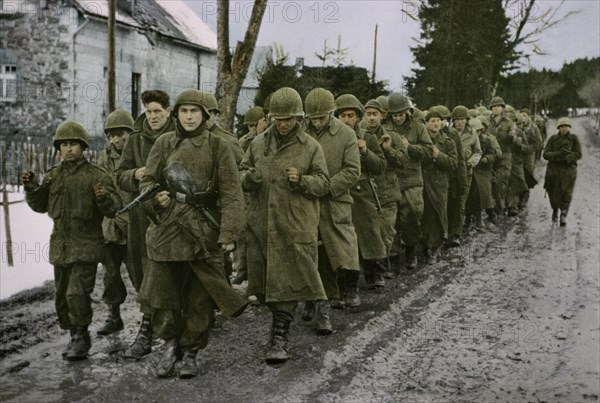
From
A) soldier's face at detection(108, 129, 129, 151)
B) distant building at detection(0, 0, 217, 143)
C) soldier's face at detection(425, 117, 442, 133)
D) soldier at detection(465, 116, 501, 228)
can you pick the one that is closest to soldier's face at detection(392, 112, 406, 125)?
soldier's face at detection(425, 117, 442, 133)

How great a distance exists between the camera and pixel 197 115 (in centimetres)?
580

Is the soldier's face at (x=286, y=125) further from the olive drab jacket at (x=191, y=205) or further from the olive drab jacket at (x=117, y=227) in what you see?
the olive drab jacket at (x=117, y=227)

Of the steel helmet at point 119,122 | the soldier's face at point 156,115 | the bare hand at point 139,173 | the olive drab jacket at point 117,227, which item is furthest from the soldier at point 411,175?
the bare hand at point 139,173

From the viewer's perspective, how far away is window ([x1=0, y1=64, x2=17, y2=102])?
947 inches

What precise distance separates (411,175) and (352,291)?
2894 mm

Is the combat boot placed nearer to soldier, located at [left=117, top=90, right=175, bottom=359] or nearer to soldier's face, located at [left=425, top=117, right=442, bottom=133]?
soldier, located at [left=117, top=90, right=175, bottom=359]

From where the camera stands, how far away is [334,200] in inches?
289

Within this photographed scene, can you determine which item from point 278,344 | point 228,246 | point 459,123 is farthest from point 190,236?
point 459,123

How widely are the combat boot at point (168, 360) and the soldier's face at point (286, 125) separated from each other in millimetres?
1978

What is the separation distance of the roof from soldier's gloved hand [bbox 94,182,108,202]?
18.5 m

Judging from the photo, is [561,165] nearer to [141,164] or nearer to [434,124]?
[434,124]

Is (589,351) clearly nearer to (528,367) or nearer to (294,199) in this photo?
(528,367)

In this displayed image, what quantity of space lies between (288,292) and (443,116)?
6.14m

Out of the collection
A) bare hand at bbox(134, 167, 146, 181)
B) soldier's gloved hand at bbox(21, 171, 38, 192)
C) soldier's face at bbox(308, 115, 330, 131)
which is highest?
soldier's face at bbox(308, 115, 330, 131)
